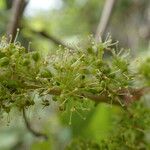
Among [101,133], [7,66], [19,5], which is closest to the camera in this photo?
[7,66]

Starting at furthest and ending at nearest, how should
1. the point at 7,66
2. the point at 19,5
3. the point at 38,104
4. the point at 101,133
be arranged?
1. the point at 19,5
2. the point at 101,133
3. the point at 38,104
4. the point at 7,66

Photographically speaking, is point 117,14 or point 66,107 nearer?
point 66,107

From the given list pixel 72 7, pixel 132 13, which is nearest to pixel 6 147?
pixel 72 7

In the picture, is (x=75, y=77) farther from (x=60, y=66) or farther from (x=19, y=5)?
(x=19, y=5)

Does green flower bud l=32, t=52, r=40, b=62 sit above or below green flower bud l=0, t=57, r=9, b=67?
above

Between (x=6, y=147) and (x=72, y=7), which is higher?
(x=72, y=7)

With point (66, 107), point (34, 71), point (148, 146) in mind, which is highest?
point (34, 71)

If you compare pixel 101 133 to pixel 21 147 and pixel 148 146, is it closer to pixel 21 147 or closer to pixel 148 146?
pixel 148 146

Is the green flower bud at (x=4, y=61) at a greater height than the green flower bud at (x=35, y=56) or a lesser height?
lesser

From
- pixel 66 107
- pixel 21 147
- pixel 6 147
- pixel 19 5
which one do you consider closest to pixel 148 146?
pixel 66 107
